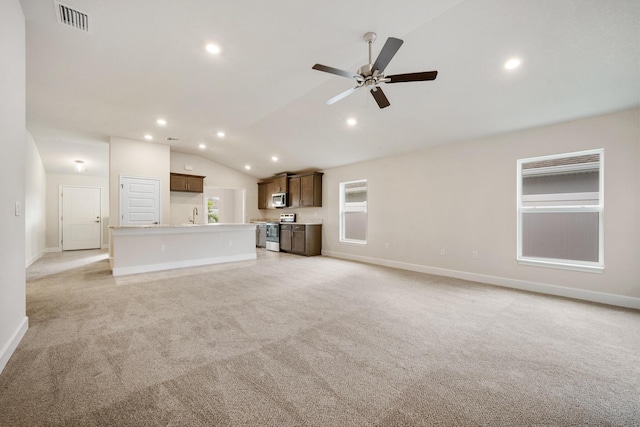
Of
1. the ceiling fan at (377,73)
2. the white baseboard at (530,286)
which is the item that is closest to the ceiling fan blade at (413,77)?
the ceiling fan at (377,73)

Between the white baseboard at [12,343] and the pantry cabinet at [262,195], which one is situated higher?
the pantry cabinet at [262,195]

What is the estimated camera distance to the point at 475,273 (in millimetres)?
4656

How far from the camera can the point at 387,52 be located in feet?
7.21

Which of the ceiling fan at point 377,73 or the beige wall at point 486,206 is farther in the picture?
the beige wall at point 486,206

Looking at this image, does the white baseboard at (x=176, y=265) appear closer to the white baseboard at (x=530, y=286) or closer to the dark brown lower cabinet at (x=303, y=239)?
the dark brown lower cabinet at (x=303, y=239)

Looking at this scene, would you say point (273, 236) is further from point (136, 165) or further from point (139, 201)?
point (136, 165)

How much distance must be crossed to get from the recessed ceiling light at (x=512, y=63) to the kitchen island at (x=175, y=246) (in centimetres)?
573

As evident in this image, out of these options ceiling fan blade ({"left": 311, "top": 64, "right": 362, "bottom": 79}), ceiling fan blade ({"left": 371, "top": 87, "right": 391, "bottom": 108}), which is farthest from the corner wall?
ceiling fan blade ({"left": 371, "top": 87, "right": 391, "bottom": 108})

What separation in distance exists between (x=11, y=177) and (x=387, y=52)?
10.8 ft

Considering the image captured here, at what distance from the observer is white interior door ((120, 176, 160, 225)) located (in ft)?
20.3

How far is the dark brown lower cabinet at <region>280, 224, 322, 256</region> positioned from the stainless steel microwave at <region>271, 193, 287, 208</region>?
76 centimetres

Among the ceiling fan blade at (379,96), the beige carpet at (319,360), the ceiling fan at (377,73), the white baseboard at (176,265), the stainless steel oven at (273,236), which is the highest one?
the ceiling fan at (377,73)

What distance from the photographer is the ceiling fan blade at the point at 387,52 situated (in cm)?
204

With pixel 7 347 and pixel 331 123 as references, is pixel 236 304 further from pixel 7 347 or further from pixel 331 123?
pixel 331 123
